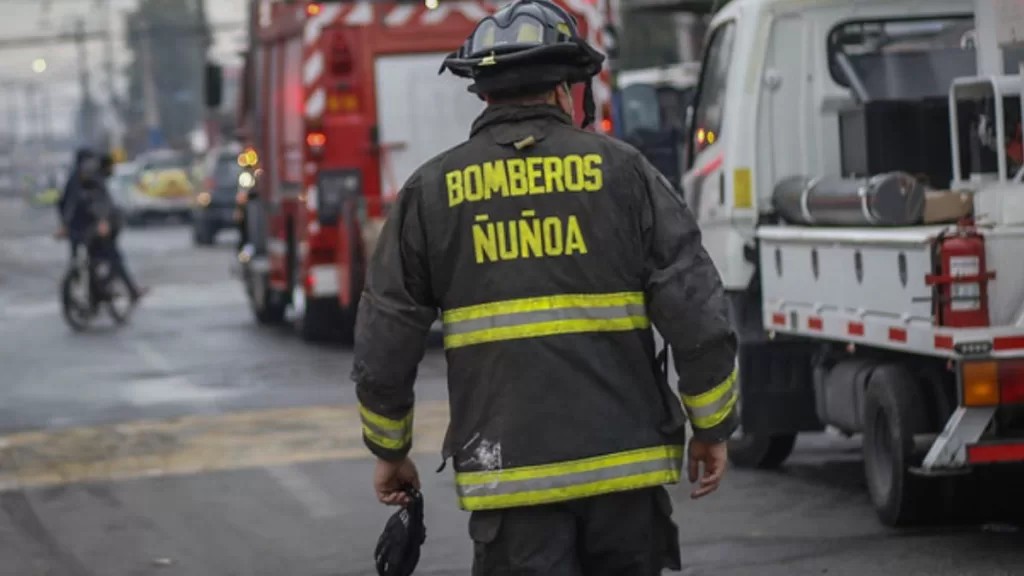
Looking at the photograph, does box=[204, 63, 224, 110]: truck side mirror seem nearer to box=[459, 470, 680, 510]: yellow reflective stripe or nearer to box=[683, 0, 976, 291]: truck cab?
box=[683, 0, 976, 291]: truck cab

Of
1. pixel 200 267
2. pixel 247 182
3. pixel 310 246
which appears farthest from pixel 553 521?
pixel 200 267

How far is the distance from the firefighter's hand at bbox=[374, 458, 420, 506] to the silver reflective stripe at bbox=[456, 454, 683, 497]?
25 cm

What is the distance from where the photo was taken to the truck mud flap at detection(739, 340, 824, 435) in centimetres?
955

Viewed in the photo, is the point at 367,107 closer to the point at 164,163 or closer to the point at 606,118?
the point at 606,118

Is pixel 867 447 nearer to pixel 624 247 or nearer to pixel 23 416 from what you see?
pixel 624 247

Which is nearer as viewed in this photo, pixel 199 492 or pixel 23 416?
pixel 199 492

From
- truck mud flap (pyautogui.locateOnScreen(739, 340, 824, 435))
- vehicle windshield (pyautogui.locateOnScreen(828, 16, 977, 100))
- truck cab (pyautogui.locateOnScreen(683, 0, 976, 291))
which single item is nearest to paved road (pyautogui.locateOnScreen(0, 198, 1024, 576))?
truck mud flap (pyautogui.locateOnScreen(739, 340, 824, 435))

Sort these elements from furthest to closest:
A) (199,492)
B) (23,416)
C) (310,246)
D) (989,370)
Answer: (310,246), (23,416), (199,492), (989,370)

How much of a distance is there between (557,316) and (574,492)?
0.36 meters

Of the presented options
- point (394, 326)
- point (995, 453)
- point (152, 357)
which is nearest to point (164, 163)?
point (152, 357)

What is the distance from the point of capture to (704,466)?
4621mm

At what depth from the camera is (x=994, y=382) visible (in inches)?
291

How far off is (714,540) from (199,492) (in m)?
2.92

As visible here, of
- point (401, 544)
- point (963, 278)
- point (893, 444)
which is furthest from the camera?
point (893, 444)
